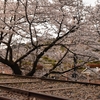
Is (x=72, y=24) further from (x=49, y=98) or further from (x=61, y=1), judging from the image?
(x=49, y=98)

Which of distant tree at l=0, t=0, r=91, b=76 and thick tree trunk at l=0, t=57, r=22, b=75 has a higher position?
distant tree at l=0, t=0, r=91, b=76

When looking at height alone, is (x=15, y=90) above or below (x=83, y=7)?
below

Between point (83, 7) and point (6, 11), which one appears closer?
point (83, 7)

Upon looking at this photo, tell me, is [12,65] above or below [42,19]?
below

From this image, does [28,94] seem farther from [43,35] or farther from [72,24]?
[43,35]

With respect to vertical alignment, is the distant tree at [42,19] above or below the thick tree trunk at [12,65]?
above

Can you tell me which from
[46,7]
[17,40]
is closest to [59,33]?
[46,7]

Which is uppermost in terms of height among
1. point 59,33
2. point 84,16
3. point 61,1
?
point 61,1

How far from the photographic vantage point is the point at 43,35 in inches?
584

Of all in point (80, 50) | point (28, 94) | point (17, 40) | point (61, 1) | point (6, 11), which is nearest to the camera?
point (28, 94)

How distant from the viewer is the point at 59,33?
13.0 metres

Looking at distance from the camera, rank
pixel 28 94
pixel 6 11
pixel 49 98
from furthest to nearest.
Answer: pixel 6 11 < pixel 28 94 < pixel 49 98

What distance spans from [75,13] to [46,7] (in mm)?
1852

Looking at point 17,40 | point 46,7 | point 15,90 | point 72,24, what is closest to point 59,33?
point 72,24
